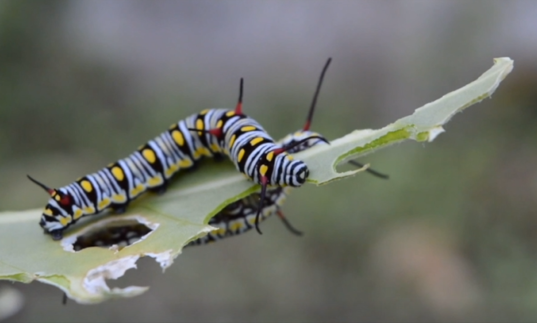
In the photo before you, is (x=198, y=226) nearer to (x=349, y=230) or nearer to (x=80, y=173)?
(x=349, y=230)

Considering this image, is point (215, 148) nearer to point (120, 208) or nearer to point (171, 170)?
point (171, 170)

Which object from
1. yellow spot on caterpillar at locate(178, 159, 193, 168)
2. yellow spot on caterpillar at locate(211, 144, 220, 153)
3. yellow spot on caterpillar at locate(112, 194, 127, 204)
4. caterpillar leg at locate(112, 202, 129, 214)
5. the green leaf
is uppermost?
yellow spot on caterpillar at locate(178, 159, 193, 168)

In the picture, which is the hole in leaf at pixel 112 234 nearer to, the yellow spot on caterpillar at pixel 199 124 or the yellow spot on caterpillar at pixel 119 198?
the yellow spot on caterpillar at pixel 119 198

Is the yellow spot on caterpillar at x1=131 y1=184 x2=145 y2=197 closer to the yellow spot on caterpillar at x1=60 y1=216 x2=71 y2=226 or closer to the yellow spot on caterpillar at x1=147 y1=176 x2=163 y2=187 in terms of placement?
the yellow spot on caterpillar at x1=147 y1=176 x2=163 y2=187

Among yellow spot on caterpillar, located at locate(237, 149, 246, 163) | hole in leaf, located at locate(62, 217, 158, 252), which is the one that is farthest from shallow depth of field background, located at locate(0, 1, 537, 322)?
yellow spot on caterpillar, located at locate(237, 149, 246, 163)

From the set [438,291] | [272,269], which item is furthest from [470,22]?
[272,269]

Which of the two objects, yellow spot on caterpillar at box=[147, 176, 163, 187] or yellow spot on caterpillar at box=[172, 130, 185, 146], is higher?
yellow spot on caterpillar at box=[172, 130, 185, 146]

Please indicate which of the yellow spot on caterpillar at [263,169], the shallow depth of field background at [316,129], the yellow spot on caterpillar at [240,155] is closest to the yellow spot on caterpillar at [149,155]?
the yellow spot on caterpillar at [240,155]

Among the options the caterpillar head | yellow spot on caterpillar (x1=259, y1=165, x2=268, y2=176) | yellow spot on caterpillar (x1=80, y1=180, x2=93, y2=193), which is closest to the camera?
yellow spot on caterpillar (x1=259, y1=165, x2=268, y2=176)
